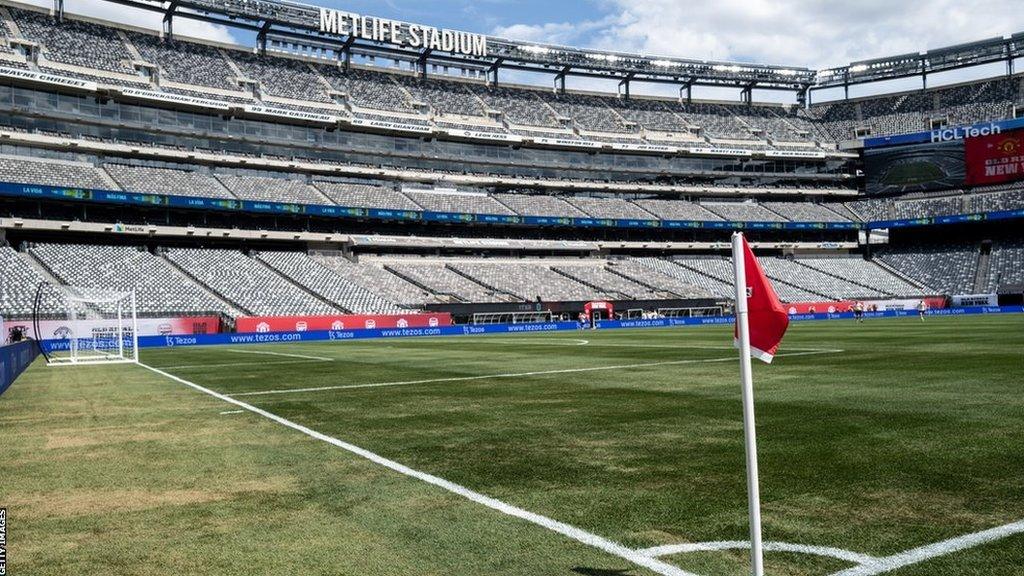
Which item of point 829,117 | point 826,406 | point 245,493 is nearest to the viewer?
point 245,493

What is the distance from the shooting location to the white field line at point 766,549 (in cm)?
407

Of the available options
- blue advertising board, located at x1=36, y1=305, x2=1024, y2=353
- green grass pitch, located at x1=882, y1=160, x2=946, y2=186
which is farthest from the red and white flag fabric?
green grass pitch, located at x1=882, y1=160, x2=946, y2=186

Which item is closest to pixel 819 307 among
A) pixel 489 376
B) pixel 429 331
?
pixel 429 331

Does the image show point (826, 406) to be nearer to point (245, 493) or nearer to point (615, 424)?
point (615, 424)

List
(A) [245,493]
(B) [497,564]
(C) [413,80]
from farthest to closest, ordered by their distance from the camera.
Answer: (C) [413,80]
(A) [245,493]
(B) [497,564]

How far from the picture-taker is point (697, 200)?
272 feet

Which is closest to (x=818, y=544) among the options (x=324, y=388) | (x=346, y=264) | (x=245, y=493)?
(x=245, y=493)

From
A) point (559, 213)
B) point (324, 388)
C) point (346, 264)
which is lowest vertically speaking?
point (324, 388)

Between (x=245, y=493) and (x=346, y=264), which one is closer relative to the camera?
(x=245, y=493)

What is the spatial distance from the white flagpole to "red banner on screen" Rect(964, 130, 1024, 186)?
84.5 metres

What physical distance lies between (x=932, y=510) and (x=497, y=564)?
2.94 meters

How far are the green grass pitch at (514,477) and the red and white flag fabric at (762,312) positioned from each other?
3.90 ft

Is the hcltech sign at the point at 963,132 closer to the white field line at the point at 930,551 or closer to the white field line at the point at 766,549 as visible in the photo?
the white field line at the point at 930,551

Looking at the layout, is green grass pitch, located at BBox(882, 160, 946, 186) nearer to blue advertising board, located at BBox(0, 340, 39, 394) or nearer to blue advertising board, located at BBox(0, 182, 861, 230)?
blue advertising board, located at BBox(0, 182, 861, 230)
